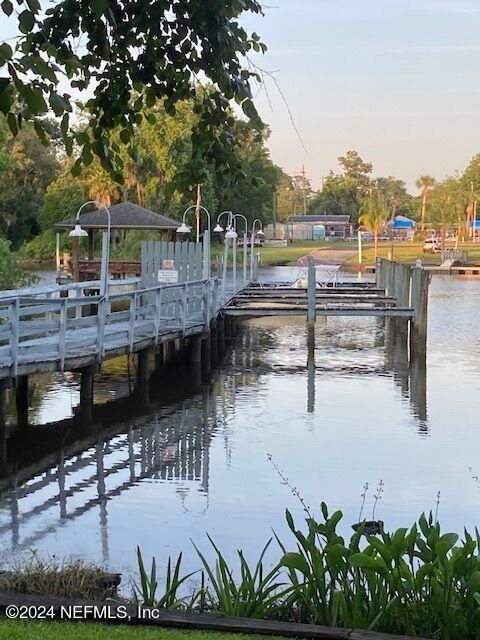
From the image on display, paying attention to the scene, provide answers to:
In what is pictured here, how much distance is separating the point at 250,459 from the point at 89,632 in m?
9.36

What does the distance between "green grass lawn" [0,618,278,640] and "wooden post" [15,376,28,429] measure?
1189cm

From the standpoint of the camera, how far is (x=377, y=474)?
13.8m

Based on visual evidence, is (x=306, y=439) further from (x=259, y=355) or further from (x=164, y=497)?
(x=259, y=355)

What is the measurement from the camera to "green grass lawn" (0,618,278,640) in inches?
207

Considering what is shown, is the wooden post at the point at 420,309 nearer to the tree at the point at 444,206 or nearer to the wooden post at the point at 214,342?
the wooden post at the point at 214,342

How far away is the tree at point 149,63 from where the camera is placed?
409 cm

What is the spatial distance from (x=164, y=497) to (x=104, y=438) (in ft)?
13.8

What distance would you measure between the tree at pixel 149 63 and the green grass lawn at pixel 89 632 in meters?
2.36

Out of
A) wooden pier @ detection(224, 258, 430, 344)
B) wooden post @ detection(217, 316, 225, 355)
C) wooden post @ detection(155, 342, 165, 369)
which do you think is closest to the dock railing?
wooden post @ detection(155, 342, 165, 369)

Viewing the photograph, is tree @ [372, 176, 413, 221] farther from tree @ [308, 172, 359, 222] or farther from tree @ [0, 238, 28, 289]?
tree @ [0, 238, 28, 289]

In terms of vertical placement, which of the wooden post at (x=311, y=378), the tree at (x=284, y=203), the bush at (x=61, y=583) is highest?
the tree at (x=284, y=203)

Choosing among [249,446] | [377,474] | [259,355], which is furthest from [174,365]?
[377,474]

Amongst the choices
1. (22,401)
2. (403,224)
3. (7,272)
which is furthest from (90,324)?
(403,224)

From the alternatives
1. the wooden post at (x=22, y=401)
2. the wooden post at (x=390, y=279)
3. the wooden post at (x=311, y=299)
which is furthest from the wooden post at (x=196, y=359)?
the wooden post at (x=390, y=279)
